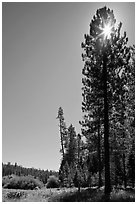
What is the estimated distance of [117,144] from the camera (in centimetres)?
2981

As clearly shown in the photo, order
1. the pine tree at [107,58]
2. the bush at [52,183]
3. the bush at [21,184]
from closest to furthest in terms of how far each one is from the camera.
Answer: the pine tree at [107,58] → the bush at [21,184] → the bush at [52,183]

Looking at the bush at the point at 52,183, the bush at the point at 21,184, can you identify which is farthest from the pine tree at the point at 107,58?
the bush at the point at 52,183

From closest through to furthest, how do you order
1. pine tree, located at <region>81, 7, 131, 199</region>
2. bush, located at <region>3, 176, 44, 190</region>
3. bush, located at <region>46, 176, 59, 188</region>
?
pine tree, located at <region>81, 7, 131, 199</region> < bush, located at <region>3, 176, 44, 190</region> < bush, located at <region>46, 176, 59, 188</region>

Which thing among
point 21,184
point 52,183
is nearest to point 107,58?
point 21,184

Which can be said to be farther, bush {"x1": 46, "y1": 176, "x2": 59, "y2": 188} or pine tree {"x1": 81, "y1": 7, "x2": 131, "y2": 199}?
bush {"x1": 46, "y1": 176, "x2": 59, "y2": 188}

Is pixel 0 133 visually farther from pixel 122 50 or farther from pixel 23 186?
pixel 23 186

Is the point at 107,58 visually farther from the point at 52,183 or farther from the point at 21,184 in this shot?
the point at 52,183

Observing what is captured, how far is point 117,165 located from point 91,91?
2122 centimetres

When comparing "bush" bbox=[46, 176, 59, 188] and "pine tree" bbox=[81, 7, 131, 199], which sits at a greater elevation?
"pine tree" bbox=[81, 7, 131, 199]

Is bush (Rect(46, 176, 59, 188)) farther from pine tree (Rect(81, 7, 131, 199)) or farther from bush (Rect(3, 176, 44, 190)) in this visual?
pine tree (Rect(81, 7, 131, 199))

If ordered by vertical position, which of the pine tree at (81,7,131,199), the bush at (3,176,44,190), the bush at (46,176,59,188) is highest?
the pine tree at (81,7,131,199)

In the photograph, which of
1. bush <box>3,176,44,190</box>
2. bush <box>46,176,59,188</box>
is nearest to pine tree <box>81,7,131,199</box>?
bush <box>3,176,44,190</box>

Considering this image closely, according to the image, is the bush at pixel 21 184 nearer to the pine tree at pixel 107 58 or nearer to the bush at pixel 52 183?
the bush at pixel 52 183

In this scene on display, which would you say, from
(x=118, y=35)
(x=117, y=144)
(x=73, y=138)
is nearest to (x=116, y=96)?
(x=118, y=35)
